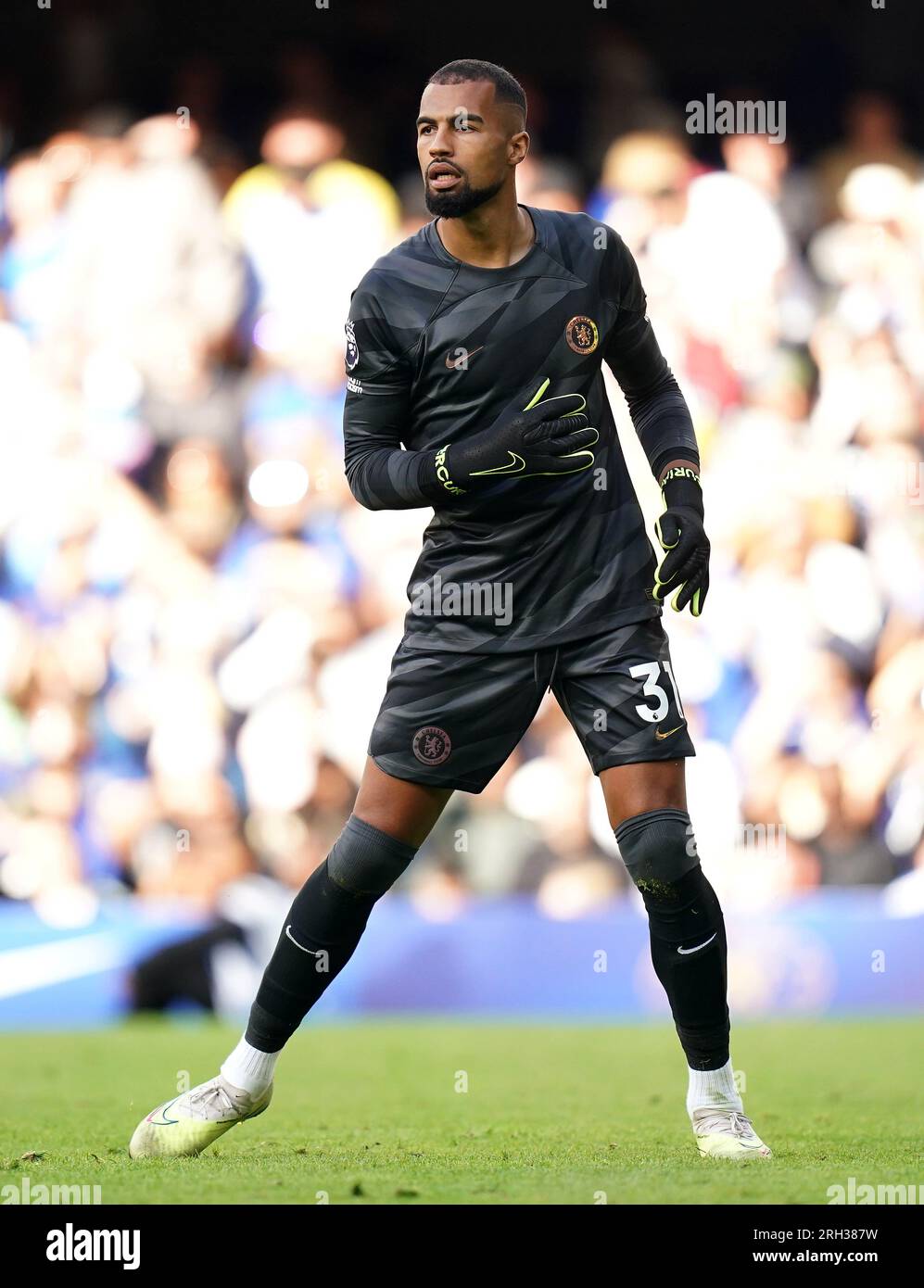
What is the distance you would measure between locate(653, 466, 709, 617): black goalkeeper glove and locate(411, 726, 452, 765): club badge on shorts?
0.56m

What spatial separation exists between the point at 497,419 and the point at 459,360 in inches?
5.9

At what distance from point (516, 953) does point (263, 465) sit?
321 centimetres

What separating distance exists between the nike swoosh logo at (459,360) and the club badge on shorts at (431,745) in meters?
0.77

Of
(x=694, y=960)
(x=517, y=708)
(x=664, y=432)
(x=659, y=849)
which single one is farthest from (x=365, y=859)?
(x=664, y=432)

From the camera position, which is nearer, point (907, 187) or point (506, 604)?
point (506, 604)

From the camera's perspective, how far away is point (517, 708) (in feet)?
12.6

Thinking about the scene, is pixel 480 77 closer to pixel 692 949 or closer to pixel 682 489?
pixel 682 489


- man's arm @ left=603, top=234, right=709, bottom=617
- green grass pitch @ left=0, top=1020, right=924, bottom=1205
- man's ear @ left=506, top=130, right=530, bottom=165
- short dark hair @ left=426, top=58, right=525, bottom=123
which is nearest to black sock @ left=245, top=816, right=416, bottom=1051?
green grass pitch @ left=0, top=1020, right=924, bottom=1205

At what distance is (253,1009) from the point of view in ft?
12.9

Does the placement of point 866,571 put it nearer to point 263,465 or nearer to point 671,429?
point 263,465

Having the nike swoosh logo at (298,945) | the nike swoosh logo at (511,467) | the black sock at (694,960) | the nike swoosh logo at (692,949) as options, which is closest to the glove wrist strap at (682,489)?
the nike swoosh logo at (511,467)

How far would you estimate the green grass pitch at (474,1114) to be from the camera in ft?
10.8
